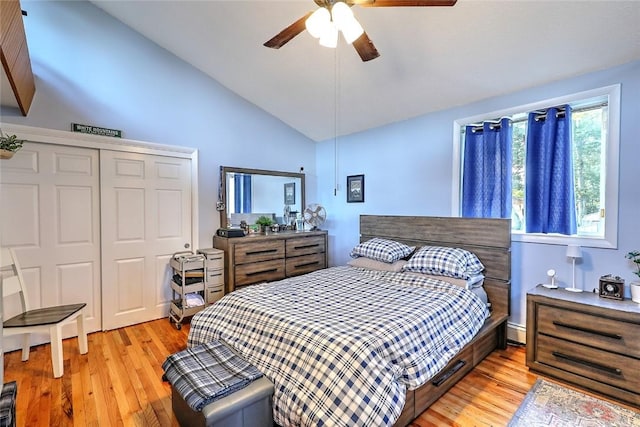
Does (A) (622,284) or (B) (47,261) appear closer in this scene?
(A) (622,284)

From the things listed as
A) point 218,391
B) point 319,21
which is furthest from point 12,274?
point 319,21

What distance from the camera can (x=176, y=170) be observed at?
3588 mm

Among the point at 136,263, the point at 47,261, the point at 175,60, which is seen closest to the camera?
the point at 47,261

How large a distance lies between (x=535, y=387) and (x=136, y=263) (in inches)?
154

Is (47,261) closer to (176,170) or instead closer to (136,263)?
(136,263)

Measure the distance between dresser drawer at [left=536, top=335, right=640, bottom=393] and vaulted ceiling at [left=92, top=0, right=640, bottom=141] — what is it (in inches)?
86.3

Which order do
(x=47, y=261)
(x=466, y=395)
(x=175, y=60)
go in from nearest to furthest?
(x=466, y=395) → (x=47, y=261) → (x=175, y=60)

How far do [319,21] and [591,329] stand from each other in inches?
109

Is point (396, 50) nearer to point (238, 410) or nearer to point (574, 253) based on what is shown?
point (574, 253)

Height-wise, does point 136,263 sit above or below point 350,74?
below

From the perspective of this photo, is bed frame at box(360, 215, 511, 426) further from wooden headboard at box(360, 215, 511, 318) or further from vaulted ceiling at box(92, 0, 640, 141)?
vaulted ceiling at box(92, 0, 640, 141)

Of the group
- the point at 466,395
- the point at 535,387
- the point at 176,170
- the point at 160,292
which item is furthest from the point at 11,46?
the point at 535,387

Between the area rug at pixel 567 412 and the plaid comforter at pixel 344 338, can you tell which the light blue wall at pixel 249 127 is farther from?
the plaid comforter at pixel 344 338

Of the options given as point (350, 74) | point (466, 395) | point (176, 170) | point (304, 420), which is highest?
point (350, 74)
